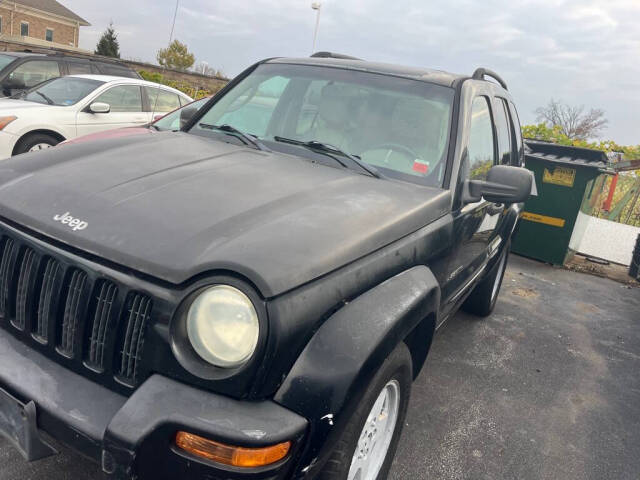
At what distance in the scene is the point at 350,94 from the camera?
119 inches

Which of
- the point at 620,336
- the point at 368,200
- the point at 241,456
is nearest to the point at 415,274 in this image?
the point at 368,200

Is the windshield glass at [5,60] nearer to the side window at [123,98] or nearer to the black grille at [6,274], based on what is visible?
the side window at [123,98]

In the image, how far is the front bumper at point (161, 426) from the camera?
141 cm

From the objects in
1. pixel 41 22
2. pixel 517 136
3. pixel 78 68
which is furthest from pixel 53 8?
pixel 517 136

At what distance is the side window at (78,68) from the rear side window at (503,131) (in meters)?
8.80

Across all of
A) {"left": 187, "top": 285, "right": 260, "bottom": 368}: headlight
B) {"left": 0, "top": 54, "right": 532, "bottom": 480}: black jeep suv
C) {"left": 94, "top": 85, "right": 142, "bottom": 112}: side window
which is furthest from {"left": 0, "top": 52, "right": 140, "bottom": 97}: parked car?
{"left": 187, "top": 285, "right": 260, "bottom": 368}: headlight

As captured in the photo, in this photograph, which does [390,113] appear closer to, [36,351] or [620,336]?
[36,351]

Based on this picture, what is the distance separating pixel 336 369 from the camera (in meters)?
1.56

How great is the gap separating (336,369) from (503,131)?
9.62ft

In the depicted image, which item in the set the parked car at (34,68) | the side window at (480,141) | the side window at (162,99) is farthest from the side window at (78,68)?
the side window at (480,141)

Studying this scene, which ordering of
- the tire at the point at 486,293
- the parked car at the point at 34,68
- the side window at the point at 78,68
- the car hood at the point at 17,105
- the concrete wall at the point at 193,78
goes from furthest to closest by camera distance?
the concrete wall at the point at 193,78, the side window at the point at 78,68, the parked car at the point at 34,68, the car hood at the point at 17,105, the tire at the point at 486,293

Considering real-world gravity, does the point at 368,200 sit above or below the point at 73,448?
above

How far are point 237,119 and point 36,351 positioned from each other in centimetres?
183

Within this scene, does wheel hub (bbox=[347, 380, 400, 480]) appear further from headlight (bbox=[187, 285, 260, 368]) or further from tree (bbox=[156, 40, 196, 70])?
tree (bbox=[156, 40, 196, 70])
